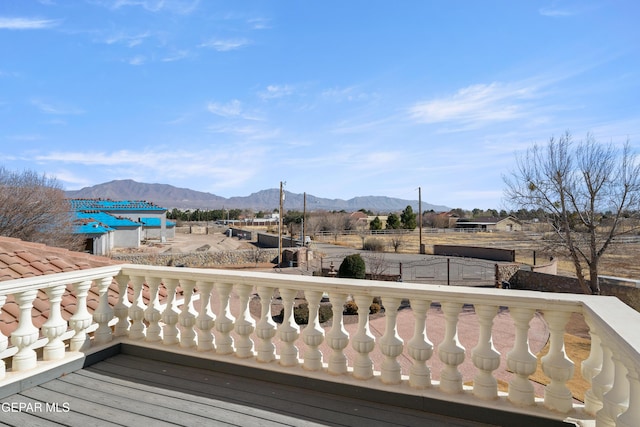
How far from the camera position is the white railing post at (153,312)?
130 inches

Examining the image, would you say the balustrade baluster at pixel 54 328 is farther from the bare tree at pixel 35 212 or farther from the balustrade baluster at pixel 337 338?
the bare tree at pixel 35 212

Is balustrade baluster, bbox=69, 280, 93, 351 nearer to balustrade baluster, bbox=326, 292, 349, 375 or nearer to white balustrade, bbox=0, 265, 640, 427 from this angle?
white balustrade, bbox=0, 265, 640, 427

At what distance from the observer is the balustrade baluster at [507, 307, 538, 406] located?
219 centimetres

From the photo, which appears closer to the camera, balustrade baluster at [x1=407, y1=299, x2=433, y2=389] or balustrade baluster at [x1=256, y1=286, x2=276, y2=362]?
balustrade baluster at [x1=407, y1=299, x2=433, y2=389]

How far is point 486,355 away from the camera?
227 cm

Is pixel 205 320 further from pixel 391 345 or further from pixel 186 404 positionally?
pixel 391 345

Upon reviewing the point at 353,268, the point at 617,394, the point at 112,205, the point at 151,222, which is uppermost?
the point at 112,205

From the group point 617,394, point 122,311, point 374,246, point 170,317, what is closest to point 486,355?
point 617,394

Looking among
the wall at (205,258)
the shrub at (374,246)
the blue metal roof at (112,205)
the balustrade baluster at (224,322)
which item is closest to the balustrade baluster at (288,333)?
the balustrade baluster at (224,322)

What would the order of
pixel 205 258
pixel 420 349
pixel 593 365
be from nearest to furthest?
pixel 593 365 → pixel 420 349 → pixel 205 258

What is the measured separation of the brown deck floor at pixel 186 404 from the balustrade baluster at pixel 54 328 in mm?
221

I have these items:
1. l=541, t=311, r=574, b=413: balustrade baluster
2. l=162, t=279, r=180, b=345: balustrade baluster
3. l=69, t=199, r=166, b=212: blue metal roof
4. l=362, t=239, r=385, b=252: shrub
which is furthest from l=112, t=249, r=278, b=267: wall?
l=541, t=311, r=574, b=413: balustrade baluster

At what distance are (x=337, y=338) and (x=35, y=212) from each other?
20544 millimetres

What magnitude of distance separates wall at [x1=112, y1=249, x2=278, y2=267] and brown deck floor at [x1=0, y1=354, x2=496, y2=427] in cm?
2322
